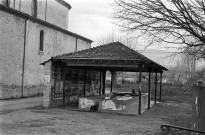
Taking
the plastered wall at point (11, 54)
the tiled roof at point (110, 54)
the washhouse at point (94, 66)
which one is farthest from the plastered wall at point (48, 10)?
the tiled roof at point (110, 54)

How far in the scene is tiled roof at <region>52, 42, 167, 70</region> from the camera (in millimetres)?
15172

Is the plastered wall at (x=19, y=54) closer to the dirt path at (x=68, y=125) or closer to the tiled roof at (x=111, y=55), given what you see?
the tiled roof at (x=111, y=55)

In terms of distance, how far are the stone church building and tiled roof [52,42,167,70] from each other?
6092 millimetres

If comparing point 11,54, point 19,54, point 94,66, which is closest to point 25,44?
point 19,54

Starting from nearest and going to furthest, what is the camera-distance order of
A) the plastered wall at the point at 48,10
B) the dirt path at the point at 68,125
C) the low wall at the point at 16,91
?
the dirt path at the point at 68,125
the low wall at the point at 16,91
the plastered wall at the point at 48,10

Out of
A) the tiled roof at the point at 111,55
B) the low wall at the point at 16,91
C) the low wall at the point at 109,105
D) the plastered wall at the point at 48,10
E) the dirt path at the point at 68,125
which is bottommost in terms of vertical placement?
the dirt path at the point at 68,125

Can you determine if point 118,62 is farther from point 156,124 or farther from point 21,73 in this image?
point 21,73

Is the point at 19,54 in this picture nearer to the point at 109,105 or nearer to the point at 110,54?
the point at 110,54

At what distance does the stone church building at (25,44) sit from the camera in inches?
832

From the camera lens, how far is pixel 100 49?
18.1m

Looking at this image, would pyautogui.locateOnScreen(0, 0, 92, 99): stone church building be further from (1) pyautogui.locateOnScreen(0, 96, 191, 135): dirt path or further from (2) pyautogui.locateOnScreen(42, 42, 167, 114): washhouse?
(1) pyautogui.locateOnScreen(0, 96, 191, 135): dirt path

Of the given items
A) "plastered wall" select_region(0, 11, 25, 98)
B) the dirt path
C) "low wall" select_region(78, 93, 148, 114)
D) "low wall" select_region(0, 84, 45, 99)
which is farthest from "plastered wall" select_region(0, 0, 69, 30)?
the dirt path

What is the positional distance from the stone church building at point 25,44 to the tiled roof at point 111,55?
6092 millimetres

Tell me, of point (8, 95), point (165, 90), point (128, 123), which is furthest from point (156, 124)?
point (165, 90)
